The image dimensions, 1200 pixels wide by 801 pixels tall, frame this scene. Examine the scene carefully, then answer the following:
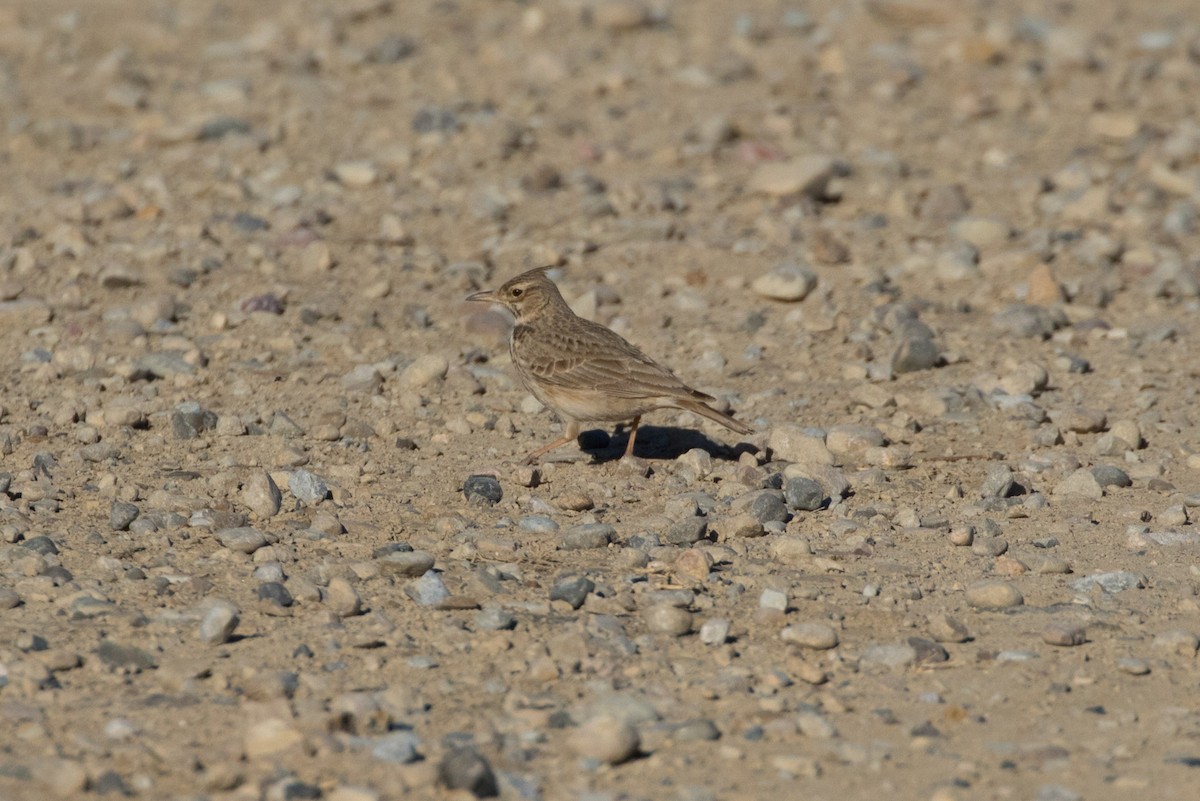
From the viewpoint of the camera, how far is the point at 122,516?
21.5 feet

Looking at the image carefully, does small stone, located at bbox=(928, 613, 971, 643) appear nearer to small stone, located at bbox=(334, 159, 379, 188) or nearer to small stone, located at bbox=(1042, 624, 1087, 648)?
small stone, located at bbox=(1042, 624, 1087, 648)

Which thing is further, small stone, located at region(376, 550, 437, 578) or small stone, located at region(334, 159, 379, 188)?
small stone, located at region(334, 159, 379, 188)

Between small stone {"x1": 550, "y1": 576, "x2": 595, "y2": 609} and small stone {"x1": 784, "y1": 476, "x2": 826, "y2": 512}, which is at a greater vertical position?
small stone {"x1": 550, "y1": 576, "x2": 595, "y2": 609}

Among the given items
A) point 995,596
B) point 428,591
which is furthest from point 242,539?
point 995,596

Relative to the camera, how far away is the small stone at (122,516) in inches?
257

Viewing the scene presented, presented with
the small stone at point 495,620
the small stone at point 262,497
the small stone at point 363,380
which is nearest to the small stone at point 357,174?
the small stone at point 363,380

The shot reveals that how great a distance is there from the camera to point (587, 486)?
739 centimetres

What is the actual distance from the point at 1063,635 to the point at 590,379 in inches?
111

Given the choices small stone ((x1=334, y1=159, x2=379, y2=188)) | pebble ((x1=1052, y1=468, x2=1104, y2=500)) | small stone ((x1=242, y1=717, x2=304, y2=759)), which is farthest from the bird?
small stone ((x1=334, y1=159, x2=379, y2=188))

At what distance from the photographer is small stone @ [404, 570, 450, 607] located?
19.4 ft

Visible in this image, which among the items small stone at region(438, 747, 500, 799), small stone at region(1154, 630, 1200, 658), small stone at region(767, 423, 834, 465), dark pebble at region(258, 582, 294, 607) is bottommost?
small stone at region(767, 423, 834, 465)

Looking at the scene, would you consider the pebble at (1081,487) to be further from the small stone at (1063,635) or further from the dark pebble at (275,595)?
the dark pebble at (275,595)

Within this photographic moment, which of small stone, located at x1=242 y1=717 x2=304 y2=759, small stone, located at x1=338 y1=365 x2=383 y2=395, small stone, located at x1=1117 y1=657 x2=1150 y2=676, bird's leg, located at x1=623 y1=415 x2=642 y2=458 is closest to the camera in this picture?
small stone, located at x1=242 y1=717 x2=304 y2=759

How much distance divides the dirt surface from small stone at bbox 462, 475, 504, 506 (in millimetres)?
16
